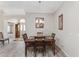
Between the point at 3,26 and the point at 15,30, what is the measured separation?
236 inches

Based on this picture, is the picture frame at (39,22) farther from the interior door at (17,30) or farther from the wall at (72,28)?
the interior door at (17,30)

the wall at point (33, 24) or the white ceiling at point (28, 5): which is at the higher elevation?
the white ceiling at point (28, 5)

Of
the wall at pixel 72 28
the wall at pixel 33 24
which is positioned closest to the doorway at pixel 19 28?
the wall at pixel 33 24

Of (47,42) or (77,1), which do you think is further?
(47,42)

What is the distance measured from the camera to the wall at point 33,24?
953cm

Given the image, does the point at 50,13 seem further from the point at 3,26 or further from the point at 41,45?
the point at 41,45

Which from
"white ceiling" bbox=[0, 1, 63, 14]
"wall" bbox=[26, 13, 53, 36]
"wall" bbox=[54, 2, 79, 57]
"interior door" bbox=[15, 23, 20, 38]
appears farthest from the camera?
"interior door" bbox=[15, 23, 20, 38]

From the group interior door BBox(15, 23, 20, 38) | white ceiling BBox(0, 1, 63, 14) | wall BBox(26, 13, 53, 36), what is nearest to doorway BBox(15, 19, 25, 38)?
interior door BBox(15, 23, 20, 38)

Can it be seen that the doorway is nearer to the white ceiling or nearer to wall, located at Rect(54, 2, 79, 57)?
the white ceiling

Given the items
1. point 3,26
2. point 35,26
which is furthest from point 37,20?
point 3,26

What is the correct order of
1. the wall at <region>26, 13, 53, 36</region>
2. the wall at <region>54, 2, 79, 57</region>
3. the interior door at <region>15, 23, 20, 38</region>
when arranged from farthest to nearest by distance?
the interior door at <region>15, 23, 20, 38</region> < the wall at <region>26, 13, 53, 36</region> < the wall at <region>54, 2, 79, 57</region>

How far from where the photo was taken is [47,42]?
17.7 feet

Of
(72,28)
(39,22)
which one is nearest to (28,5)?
(72,28)

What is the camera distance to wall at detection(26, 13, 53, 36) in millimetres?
9531
